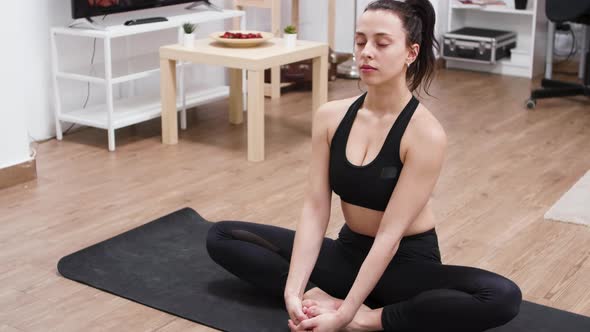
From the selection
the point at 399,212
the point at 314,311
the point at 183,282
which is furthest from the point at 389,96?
the point at 183,282

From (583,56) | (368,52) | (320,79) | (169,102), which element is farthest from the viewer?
(583,56)

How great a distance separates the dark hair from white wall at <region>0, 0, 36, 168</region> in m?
1.69

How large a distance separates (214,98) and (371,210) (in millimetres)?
2435

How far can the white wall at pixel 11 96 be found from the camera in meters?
3.33

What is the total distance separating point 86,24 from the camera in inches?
159

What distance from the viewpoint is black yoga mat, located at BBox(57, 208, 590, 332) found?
2357 mm

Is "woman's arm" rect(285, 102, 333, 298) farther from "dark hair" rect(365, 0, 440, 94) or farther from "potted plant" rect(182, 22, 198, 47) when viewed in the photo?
"potted plant" rect(182, 22, 198, 47)

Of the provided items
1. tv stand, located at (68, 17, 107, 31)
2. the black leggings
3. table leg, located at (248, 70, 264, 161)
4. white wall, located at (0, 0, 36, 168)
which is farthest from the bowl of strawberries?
the black leggings

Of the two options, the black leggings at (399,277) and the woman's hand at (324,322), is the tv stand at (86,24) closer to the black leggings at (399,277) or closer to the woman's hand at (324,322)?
the black leggings at (399,277)

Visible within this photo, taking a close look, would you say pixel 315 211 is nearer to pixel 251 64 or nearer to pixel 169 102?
pixel 251 64

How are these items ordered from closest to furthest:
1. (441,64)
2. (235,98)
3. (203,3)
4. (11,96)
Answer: (11,96)
(235,98)
(203,3)
(441,64)

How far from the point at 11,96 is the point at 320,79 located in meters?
1.42

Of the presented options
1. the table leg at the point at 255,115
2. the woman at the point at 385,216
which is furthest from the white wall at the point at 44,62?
the woman at the point at 385,216

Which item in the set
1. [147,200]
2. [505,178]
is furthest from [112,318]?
[505,178]
